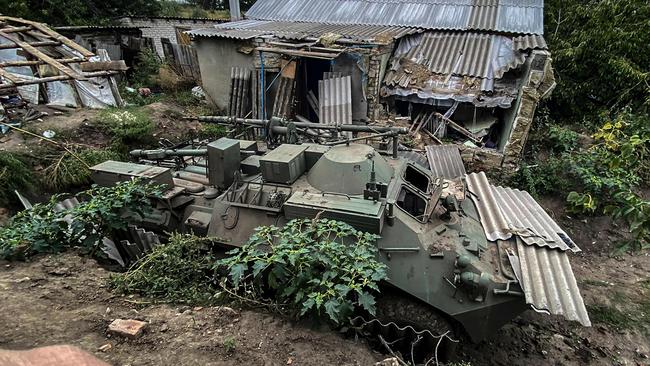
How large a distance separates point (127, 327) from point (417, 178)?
4213mm

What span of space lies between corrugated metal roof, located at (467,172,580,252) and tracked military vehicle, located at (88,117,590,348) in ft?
0.06

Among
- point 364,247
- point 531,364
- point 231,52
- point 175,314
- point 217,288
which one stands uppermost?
point 231,52

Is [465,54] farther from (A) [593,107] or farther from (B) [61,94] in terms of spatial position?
(B) [61,94]

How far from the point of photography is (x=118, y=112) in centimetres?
975

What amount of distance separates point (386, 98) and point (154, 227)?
6749 millimetres

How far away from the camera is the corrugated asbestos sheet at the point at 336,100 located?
10.0 meters

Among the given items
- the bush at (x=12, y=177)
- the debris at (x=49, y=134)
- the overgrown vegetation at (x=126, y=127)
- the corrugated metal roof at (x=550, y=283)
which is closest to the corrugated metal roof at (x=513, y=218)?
the corrugated metal roof at (x=550, y=283)

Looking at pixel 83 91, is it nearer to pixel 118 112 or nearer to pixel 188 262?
pixel 118 112

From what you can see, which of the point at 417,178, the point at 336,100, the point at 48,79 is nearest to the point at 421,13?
the point at 336,100

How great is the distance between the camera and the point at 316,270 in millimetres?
3912

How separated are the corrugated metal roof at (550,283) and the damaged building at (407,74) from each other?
480 cm

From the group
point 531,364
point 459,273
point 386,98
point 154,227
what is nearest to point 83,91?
point 154,227

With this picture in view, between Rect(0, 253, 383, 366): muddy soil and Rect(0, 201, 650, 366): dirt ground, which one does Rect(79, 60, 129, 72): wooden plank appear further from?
Rect(0, 253, 383, 366): muddy soil

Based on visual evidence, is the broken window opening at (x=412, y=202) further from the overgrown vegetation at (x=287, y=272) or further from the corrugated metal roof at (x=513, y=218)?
the overgrown vegetation at (x=287, y=272)
